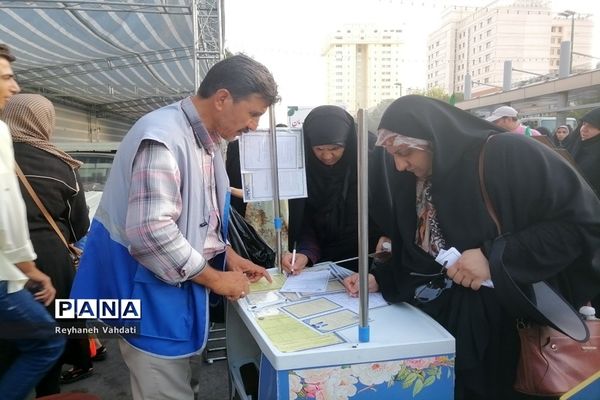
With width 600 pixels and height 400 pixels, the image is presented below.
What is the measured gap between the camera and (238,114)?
1.40 metres

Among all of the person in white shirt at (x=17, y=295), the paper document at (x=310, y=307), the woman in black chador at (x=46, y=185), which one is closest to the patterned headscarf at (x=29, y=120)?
the woman in black chador at (x=46, y=185)

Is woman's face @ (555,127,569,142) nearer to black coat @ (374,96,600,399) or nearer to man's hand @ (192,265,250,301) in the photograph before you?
black coat @ (374,96,600,399)

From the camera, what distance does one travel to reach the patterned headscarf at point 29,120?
6.85 ft

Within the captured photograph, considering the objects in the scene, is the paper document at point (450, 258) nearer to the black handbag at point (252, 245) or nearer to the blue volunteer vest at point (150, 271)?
the blue volunteer vest at point (150, 271)

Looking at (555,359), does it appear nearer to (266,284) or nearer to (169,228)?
(266,284)

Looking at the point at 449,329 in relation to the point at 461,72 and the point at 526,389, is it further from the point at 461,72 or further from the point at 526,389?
the point at 461,72

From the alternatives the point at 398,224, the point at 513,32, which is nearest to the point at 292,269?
the point at 398,224

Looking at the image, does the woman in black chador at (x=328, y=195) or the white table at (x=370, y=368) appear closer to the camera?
the white table at (x=370, y=368)

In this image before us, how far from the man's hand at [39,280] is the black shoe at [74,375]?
1001 millimetres

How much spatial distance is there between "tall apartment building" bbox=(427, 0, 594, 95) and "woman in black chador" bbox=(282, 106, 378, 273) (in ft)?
178

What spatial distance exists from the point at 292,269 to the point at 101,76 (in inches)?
474

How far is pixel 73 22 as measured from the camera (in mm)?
7559

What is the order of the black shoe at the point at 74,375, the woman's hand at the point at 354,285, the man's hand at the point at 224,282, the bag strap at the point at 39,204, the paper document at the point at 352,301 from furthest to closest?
the black shoe at the point at 74,375
the bag strap at the point at 39,204
the woman's hand at the point at 354,285
the paper document at the point at 352,301
the man's hand at the point at 224,282

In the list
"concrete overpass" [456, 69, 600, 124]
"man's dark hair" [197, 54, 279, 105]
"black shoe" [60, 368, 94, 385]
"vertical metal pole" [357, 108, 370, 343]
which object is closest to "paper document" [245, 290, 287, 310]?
"vertical metal pole" [357, 108, 370, 343]
